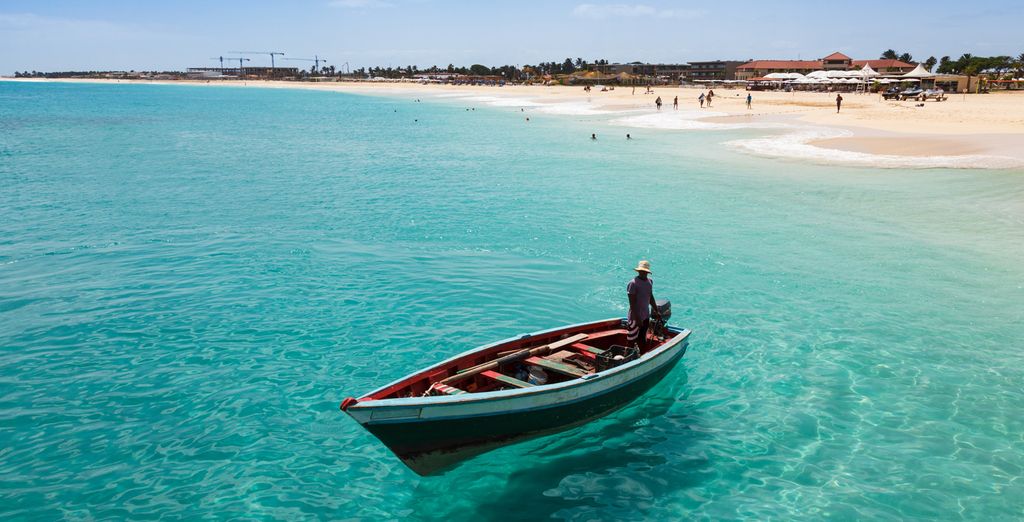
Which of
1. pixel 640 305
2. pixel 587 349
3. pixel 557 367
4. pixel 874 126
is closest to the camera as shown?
pixel 557 367

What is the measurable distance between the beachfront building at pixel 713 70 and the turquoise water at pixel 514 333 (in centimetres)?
15904

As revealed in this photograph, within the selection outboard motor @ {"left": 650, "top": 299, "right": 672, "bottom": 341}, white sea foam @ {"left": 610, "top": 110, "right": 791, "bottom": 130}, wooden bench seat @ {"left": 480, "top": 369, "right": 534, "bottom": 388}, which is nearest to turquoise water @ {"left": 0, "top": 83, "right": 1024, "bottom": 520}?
outboard motor @ {"left": 650, "top": 299, "right": 672, "bottom": 341}

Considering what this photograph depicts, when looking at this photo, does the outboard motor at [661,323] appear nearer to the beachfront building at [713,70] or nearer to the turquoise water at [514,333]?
the turquoise water at [514,333]

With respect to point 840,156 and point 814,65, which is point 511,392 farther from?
point 814,65

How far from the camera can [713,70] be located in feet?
617

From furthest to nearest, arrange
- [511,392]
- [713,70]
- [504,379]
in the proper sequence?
1. [713,70]
2. [504,379]
3. [511,392]

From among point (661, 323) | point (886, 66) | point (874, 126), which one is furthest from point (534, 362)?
point (886, 66)

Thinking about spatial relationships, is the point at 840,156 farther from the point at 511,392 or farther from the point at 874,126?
the point at 511,392

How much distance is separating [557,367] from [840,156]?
35.0 metres

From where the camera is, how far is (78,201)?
30359mm

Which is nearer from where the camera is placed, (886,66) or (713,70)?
(886,66)

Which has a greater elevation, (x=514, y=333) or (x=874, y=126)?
(x=874, y=126)

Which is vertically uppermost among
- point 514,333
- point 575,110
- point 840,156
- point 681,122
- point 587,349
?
point 575,110

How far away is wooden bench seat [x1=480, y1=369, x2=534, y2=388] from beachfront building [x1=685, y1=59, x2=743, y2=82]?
603ft
